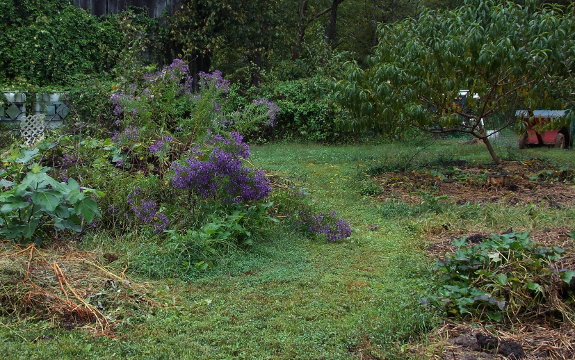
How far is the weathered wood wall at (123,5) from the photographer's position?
1508 cm

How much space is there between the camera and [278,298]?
4.18 m

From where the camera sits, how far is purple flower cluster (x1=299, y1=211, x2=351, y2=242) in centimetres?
572

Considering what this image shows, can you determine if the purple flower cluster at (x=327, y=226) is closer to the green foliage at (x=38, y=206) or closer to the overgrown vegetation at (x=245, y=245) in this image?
the overgrown vegetation at (x=245, y=245)

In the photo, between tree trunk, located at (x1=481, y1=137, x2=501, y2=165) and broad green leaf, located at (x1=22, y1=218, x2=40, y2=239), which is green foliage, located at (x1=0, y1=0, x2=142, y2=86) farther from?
tree trunk, located at (x1=481, y1=137, x2=501, y2=165)

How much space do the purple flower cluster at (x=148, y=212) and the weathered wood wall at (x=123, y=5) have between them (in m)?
11.2

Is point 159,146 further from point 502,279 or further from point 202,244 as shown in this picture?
point 502,279

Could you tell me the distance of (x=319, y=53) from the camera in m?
17.2

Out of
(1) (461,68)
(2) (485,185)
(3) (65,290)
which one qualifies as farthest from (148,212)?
(1) (461,68)

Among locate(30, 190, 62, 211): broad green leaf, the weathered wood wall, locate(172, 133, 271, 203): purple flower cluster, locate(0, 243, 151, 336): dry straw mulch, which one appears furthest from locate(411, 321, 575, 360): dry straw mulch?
the weathered wood wall

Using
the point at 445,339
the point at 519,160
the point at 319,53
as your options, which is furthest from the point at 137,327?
the point at 319,53

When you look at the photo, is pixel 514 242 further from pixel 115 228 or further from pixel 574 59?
pixel 574 59

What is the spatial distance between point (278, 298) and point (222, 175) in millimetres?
1650

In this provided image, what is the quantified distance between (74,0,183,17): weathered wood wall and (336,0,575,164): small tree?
8.45 metres

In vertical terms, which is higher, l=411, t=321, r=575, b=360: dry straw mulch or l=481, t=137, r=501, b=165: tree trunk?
l=481, t=137, r=501, b=165: tree trunk
